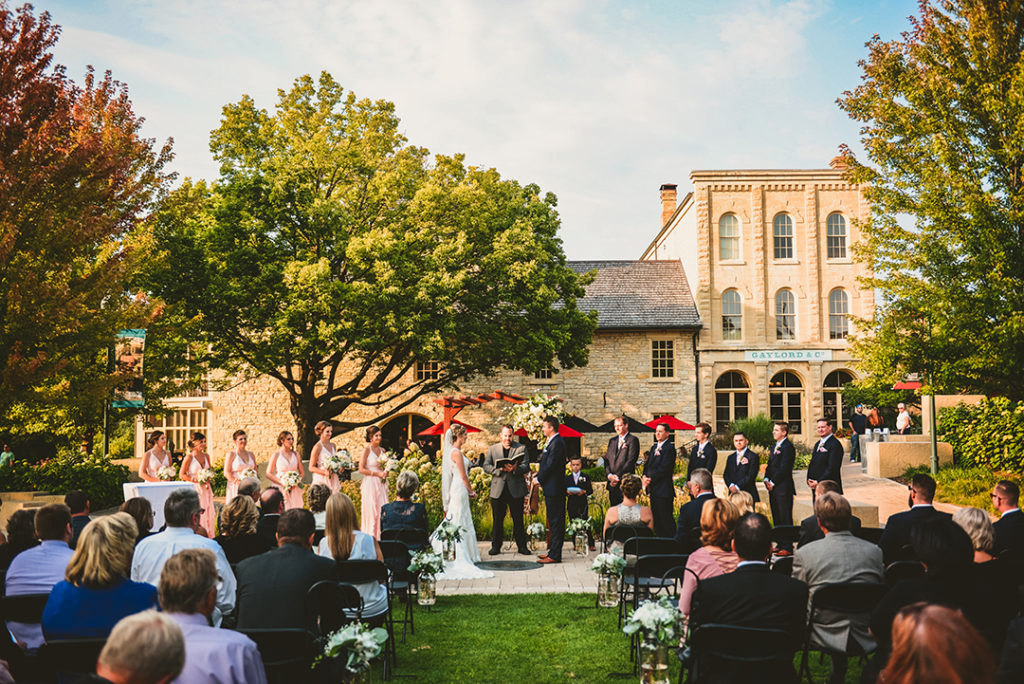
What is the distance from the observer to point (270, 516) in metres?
6.72

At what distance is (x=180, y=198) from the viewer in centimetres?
2305

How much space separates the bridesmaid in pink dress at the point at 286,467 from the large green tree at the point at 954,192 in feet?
39.5

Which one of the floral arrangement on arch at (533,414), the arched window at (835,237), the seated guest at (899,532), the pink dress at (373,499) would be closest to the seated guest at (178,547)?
the seated guest at (899,532)

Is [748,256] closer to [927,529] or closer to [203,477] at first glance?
[203,477]

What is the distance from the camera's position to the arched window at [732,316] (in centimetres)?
3155

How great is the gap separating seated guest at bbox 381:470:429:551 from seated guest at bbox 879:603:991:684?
260 inches

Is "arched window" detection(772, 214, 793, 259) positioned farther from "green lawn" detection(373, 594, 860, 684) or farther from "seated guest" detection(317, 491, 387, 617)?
"seated guest" detection(317, 491, 387, 617)

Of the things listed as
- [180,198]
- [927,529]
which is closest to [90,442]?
[180,198]

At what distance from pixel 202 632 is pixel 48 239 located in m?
9.81

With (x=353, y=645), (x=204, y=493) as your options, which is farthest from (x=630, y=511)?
(x=204, y=493)

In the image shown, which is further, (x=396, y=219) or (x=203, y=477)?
(x=396, y=219)

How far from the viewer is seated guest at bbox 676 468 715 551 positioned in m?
7.39

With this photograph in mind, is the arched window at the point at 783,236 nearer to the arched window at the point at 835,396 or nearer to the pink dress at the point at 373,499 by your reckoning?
the arched window at the point at 835,396

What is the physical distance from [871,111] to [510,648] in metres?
14.1
